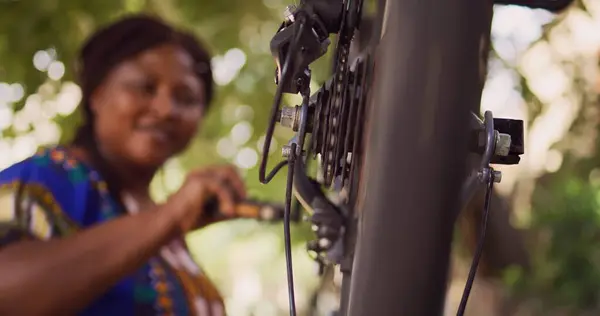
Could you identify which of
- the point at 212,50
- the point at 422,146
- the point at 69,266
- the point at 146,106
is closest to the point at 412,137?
the point at 422,146

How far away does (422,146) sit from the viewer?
273 millimetres

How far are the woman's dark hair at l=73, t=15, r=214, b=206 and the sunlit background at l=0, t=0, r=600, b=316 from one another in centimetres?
15

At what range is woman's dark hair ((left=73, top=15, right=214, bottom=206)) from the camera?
3.20 feet

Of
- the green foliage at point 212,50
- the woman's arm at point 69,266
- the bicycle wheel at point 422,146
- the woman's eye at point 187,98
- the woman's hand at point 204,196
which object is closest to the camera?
the bicycle wheel at point 422,146

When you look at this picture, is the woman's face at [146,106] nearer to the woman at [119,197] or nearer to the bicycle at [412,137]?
the woman at [119,197]

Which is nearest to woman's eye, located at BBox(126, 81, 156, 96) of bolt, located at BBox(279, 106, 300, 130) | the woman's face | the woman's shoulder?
the woman's face

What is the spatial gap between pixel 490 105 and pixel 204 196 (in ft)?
1.57

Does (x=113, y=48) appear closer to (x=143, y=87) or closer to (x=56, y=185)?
(x=143, y=87)

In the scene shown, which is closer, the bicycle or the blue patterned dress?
Answer: the bicycle

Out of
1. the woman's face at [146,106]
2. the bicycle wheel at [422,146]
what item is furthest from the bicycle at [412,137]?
the woman's face at [146,106]

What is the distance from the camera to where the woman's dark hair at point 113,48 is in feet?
3.20

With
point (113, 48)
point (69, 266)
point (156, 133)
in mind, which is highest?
point (113, 48)

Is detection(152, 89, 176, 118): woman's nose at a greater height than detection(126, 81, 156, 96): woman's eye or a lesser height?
lesser

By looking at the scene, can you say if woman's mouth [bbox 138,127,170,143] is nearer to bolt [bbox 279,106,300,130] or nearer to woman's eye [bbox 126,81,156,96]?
woman's eye [bbox 126,81,156,96]
